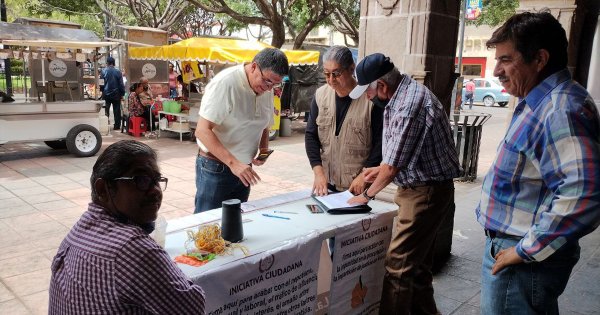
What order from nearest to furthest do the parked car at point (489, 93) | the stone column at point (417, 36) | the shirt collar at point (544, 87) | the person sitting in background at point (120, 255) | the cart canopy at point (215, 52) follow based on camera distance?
the person sitting in background at point (120, 255) → the shirt collar at point (544, 87) → the stone column at point (417, 36) → the cart canopy at point (215, 52) → the parked car at point (489, 93)

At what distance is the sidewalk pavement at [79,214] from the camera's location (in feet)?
11.1

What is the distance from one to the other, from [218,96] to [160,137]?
28.5 ft

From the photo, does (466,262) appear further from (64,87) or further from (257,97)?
(64,87)

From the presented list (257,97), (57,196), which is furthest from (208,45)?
(257,97)

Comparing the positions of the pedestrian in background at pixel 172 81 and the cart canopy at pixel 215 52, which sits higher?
the cart canopy at pixel 215 52

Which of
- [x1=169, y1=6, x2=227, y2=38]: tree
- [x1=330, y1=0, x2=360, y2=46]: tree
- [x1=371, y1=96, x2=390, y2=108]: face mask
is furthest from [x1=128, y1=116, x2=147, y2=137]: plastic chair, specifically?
[x1=169, y1=6, x2=227, y2=38]: tree

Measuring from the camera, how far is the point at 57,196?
6.02 meters

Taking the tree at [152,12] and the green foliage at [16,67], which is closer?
the tree at [152,12]

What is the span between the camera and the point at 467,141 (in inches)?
276

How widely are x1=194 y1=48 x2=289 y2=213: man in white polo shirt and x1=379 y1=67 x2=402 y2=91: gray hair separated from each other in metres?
0.65

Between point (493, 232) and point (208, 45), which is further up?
point (208, 45)

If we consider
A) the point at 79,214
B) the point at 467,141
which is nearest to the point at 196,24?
the point at 467,141

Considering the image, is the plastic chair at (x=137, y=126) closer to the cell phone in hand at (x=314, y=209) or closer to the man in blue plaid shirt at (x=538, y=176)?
the cell phone in hand at (x=314, y=209)

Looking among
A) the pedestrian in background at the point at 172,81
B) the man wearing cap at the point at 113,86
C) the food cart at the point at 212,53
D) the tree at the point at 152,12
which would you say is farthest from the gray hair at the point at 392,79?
the tree at the point at 152,12
